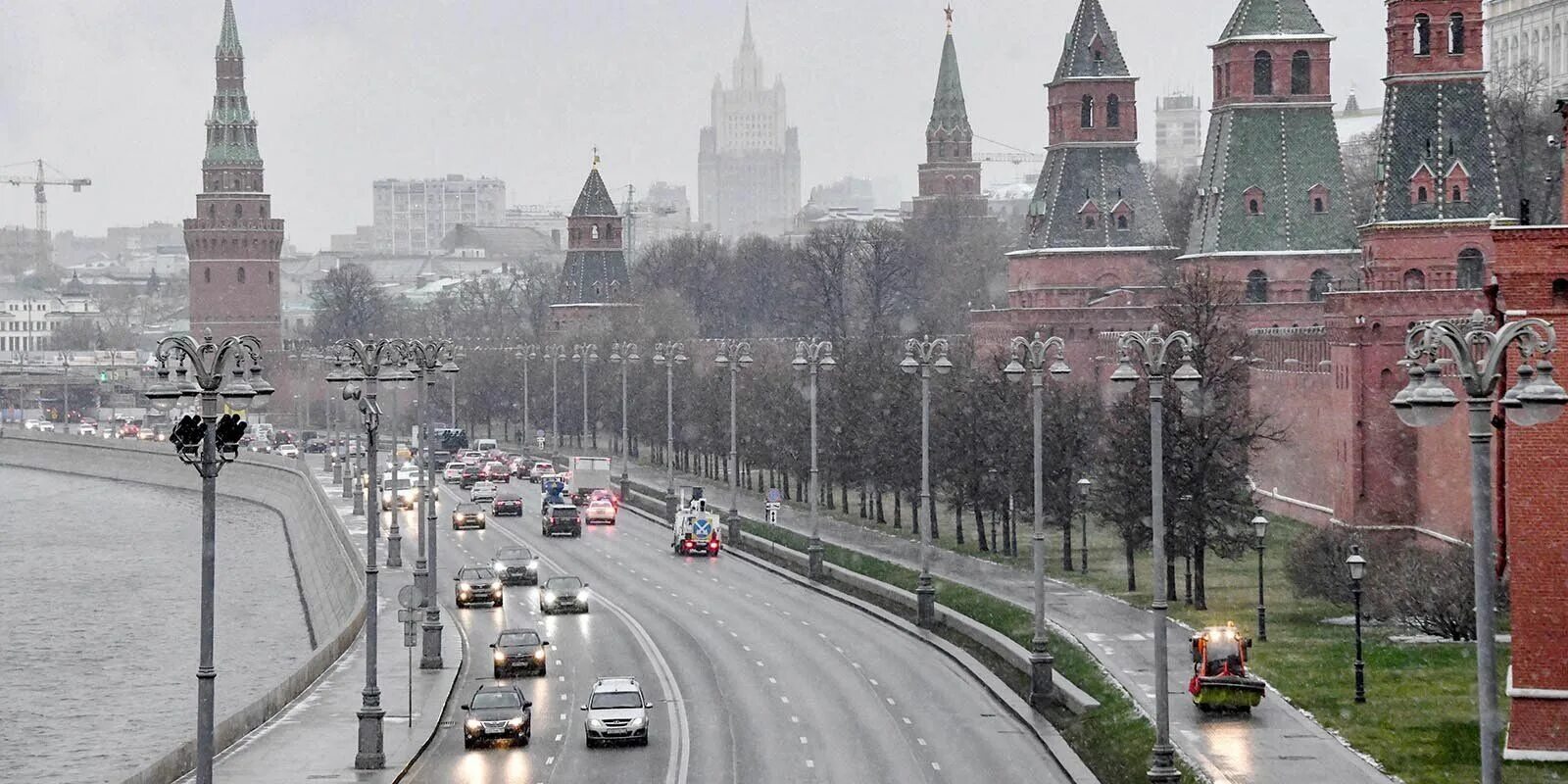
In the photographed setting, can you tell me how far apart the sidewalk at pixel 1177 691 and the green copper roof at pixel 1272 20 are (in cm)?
3045

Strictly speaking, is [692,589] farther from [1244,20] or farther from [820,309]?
[820,309]

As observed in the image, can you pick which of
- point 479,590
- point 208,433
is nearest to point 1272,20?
point 479,590

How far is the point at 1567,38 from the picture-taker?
16738 cm

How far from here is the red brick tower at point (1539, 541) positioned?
34469 mm

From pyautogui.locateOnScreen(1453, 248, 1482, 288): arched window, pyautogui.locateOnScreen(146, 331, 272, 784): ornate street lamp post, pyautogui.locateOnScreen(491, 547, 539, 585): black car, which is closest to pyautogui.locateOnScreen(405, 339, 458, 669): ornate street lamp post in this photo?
pyautogui.locateOnScreen(491, 547, 539, 585): black car

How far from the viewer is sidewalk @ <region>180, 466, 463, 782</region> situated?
126ft

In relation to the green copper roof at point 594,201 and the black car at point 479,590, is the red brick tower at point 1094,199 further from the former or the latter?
the green copper roof at point 594,201

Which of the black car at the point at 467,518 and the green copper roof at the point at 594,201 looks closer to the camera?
the black car at the point at 467,518

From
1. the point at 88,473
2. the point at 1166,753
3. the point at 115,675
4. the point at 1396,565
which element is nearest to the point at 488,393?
the point at 88,473

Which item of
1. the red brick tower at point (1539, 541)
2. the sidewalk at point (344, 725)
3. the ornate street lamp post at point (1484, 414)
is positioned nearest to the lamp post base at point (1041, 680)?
the red brick tower at point (1539, 541)

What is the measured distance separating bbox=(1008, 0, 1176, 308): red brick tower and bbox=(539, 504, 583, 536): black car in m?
34.6

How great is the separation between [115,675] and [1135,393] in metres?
33.2

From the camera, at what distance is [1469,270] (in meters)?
72.3

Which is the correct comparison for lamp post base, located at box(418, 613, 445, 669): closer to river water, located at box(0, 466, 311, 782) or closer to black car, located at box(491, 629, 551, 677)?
black car, located at box(491, 629, 551, 677)
